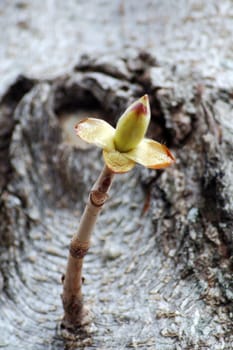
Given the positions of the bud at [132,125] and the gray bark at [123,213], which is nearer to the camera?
the bud at [132,125]

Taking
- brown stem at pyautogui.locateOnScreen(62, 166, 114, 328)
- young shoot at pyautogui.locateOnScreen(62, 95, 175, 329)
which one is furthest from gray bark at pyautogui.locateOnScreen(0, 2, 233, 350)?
young shoot at pyautogui.locateOnScreen(62, 95, 175, 329)

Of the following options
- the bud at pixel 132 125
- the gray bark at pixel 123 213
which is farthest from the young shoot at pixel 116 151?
the gray bark at pixel 123 213

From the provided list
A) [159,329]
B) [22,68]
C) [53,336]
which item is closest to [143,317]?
[159,329]

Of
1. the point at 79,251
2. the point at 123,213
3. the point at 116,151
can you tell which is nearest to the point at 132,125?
the point at 116,151

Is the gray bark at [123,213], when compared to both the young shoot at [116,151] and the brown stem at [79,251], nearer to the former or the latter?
the brown stem at [79,251]

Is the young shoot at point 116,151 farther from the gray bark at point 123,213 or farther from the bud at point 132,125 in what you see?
the gray bark at point 123,213

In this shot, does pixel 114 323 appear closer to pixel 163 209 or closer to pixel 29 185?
pixel 163 209

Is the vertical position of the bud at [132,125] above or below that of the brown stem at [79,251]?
above
